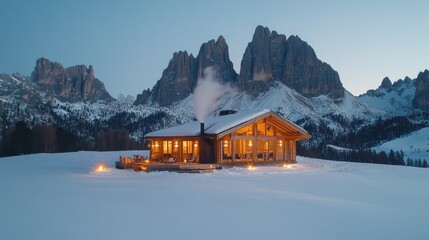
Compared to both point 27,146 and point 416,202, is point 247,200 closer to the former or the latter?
point 416,202

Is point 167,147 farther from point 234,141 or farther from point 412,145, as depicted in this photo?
point 412,145

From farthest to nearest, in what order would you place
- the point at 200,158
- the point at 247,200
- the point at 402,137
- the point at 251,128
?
the point at 402,137
the point at 251,128
the point at 200,158
the point at 247,200

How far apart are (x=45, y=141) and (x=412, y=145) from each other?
125524mm

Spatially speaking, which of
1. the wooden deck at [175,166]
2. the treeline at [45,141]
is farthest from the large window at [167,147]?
the treeline at [45,141]

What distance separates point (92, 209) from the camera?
9008 millimetres

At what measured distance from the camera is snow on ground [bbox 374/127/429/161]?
123631mm

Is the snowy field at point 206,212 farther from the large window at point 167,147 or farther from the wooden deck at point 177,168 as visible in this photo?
the large window at point 167,147

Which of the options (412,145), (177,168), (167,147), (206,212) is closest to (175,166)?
(177,168)

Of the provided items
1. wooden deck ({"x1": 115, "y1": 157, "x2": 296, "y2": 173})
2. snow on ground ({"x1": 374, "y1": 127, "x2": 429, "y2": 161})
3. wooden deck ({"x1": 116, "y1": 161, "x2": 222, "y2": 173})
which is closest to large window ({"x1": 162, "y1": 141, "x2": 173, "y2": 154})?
wooden deck ({"x1": 115, "y1": 157, "x2": 296, "y2": 173})

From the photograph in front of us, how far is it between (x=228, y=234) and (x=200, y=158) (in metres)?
16.6

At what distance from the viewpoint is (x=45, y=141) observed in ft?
216

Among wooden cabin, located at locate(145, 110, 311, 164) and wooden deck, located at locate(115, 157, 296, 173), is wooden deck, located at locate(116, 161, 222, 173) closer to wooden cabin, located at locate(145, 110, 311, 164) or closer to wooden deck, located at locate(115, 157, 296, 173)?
wooden deck, located at locate(115, 157, 296, 173)

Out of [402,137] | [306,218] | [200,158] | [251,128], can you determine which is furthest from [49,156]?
[402,137]

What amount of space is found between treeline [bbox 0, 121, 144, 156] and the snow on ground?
9124 centimetres
